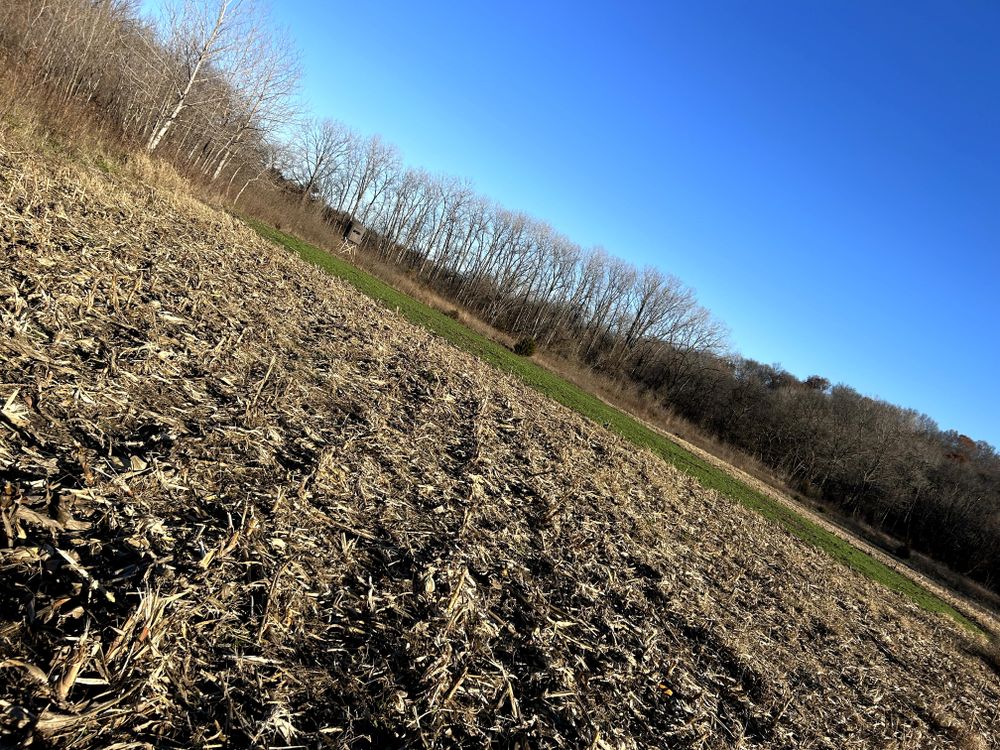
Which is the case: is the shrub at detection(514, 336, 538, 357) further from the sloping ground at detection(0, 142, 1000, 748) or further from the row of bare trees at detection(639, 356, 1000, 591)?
the row of bare trees at detection(639, 356, 1000, 591)

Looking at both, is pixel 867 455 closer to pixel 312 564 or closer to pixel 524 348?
pixel 524 348

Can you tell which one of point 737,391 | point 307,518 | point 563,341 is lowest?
point 307,518

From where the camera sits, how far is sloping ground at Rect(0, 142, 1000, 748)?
7.65 ft

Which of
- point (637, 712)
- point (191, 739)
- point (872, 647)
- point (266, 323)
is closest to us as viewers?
point (191, 739)

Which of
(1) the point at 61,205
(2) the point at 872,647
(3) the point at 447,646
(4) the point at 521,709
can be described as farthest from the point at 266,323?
(2) the point at 872,647

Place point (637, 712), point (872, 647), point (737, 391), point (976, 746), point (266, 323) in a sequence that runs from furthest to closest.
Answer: point (737, 391) → point (872, 647) → point (266, 323) → point (976, 746) → point (637, 712)

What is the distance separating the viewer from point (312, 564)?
325 cm

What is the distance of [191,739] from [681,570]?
5736 mm

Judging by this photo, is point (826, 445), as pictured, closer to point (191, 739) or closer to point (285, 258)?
point (285, 258)

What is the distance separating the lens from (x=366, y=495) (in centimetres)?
427

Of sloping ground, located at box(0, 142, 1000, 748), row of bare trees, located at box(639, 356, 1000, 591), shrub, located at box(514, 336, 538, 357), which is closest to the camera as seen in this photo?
sloping ground, located at box(0, 142, 1000, 748)

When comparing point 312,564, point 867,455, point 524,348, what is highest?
point 867,455

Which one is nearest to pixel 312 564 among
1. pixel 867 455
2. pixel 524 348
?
pixel 524 348

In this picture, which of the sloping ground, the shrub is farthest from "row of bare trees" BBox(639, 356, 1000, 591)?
the sloping ground
